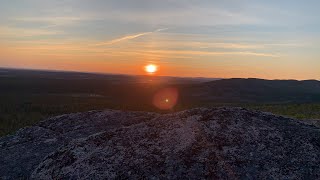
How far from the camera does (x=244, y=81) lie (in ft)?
643

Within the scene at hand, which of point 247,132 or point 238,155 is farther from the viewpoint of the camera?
point 247,132

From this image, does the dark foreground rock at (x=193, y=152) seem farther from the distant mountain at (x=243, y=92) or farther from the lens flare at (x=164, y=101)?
the distant mountain at (x=243, y=92)

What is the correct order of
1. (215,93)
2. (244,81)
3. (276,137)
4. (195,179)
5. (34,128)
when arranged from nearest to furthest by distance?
(195,179), (276,137), (34,128), (215,93), (244,81)

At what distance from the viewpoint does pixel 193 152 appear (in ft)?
24.6

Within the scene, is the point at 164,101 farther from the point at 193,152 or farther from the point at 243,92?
the point at 193,152

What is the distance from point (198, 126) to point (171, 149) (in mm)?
1044

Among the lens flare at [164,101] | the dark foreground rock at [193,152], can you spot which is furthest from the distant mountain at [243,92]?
the dark foreground rock at [193,152]

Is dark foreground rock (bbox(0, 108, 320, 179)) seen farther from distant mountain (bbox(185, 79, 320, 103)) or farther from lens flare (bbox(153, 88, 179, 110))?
distant mountain (bbox(185, 79, 320, 103))

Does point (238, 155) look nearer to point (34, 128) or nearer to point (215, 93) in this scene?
point (34, 128)

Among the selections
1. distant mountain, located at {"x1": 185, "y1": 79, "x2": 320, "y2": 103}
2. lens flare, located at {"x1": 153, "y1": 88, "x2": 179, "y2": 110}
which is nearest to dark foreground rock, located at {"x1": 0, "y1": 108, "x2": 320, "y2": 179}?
lens flare, located at {"x1": 153, "y1": 88, "x2": 179, "y2": 110}

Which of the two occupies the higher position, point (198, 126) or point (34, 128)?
point (198, 126)

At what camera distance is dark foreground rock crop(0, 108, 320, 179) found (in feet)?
23.3

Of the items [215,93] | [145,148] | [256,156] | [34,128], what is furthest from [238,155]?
[215,93]

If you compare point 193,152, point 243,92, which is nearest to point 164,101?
point 243,92
